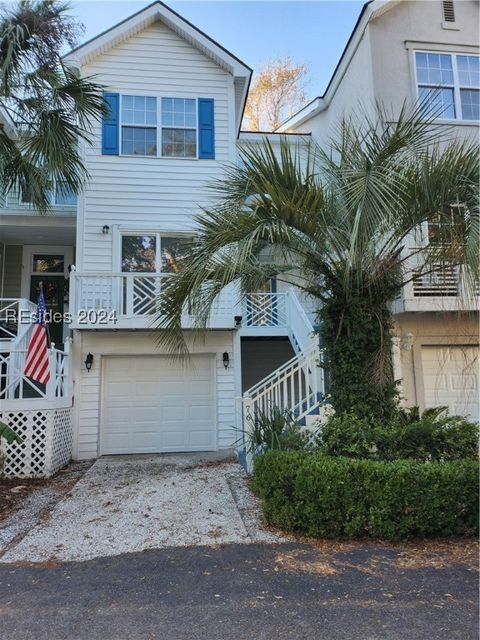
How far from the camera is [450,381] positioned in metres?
9.52

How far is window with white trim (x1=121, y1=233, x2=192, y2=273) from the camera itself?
34.4 ft

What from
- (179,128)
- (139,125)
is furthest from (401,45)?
(139,125)

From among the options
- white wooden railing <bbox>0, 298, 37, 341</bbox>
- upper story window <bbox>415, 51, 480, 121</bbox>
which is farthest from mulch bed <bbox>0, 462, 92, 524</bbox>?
upper story window <bbox>415, 51, 480, 121</bbox>

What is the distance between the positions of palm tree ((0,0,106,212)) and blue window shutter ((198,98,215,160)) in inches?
117

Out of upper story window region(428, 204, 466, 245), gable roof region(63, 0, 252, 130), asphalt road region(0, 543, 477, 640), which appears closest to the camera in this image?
asphalt road region(0, 543, 477, 640)

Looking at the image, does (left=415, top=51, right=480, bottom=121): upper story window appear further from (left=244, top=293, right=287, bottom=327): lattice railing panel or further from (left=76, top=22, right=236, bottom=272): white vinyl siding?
(left=244, top=293, right=287, bottom=327): lattice railing panel

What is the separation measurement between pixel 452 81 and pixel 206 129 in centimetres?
576

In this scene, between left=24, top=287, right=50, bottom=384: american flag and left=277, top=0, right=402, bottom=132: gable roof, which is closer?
left=24, top=287, right=50, bottom=384: american flag

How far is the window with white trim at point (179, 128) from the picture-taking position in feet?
35.9

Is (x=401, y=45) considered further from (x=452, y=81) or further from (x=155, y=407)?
(x=155, y=407)

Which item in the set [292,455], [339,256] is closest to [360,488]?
[292,455]

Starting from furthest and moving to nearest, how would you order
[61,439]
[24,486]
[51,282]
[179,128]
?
1. [51,282]
2. [179,128]
3. [61,439]
4. [24,486]

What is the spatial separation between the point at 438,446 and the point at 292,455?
6.10 feet

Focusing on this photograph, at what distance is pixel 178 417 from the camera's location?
10.3 metres
